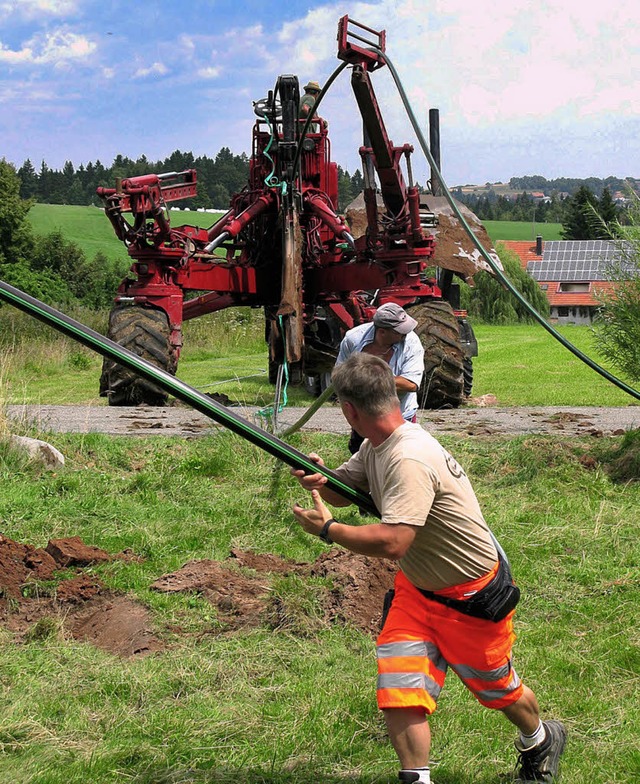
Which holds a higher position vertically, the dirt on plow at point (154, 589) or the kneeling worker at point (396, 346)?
the kneeling worker at point (396, 346)

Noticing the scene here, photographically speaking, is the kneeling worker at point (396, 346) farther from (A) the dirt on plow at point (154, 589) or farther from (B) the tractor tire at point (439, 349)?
(B) the tractor tire at point (439, 349)

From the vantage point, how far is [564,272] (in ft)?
230

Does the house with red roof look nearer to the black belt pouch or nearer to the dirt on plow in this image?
the dirt on plow

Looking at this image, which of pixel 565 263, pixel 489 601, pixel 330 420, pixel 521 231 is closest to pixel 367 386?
pixel 489 601

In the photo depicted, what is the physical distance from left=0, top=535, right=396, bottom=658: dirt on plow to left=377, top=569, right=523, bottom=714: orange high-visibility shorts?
1.85 metres

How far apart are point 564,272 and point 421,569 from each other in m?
69.3

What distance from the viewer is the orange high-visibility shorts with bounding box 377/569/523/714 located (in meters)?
3.29

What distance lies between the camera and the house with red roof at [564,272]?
66.1 m

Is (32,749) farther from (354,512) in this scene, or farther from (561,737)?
(354,512)

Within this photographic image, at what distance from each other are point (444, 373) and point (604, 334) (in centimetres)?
335

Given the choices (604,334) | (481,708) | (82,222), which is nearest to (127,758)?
(481,708)

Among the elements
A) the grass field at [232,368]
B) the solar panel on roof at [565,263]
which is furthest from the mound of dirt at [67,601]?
the solar panel on roof at [565,263]

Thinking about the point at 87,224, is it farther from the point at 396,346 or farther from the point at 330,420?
the point at 396,346

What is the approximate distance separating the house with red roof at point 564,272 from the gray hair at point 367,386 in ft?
200
